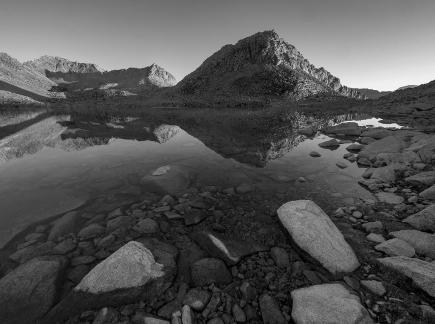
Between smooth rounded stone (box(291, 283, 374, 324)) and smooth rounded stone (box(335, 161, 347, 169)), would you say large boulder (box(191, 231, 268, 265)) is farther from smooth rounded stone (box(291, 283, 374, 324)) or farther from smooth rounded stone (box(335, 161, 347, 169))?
smooth rounded stone (box(335, 161, 347, 169))

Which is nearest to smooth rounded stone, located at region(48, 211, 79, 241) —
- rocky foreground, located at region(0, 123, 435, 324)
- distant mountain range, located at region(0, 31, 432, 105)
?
rocky foreground, located at region(0, 123, 435, 324)

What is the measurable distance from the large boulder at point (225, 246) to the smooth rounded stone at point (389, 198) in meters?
5.48

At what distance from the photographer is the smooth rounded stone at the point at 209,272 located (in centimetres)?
465

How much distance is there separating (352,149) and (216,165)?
10603 mm

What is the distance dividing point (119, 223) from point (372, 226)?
25.3 feet

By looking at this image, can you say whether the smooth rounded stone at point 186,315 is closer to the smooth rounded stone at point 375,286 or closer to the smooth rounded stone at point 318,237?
the smooth rounded stone at point 318,237

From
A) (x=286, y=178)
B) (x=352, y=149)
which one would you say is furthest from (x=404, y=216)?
(x=352, y=149)

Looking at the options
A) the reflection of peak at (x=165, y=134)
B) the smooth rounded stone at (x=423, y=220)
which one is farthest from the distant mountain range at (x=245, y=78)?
the smooth rounded stone at (x=423, y=220)

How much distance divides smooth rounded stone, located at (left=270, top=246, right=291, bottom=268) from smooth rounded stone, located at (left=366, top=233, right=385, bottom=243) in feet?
8.00

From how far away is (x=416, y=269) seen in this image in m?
4.28

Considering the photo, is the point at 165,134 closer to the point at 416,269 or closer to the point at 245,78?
the point at 416,269

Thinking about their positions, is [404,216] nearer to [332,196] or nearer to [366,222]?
[366,222]

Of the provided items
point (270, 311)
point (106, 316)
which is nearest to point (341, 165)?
point (270, 311)

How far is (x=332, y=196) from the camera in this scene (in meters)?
8.67
